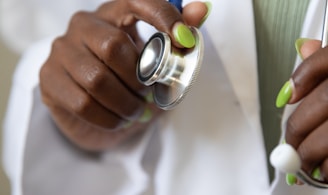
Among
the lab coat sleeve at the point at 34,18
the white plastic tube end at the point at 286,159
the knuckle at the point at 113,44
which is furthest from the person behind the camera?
the lab coat sleeve at the point at 34,18

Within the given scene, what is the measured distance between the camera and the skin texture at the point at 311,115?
0.27m

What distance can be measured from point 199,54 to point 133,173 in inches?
6.8

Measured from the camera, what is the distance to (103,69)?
14.0 inches

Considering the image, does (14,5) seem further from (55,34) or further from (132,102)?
(132,102)

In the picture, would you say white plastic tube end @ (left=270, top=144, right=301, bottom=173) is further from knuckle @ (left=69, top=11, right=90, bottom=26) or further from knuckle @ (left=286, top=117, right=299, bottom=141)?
knuckle @ (left=69, top=11, right=90, bottom=26)

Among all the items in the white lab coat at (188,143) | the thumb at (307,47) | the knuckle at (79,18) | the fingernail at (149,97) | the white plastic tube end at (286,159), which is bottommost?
the white lab coat at (188,143)

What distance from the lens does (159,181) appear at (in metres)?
0.43

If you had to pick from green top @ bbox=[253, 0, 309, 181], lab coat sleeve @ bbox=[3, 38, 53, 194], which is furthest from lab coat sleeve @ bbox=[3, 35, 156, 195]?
green top @ bbox=[253, 0, 309, 181]

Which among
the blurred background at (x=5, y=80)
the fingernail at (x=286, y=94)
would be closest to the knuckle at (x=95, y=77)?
the fingernail at (x=286, y=94)

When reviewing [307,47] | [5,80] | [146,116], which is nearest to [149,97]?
[146,116]

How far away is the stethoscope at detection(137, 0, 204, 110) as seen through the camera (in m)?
0.30

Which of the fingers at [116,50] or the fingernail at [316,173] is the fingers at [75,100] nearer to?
the fingers at [116,50]

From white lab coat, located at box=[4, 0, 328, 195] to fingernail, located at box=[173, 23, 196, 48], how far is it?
3.7 inches

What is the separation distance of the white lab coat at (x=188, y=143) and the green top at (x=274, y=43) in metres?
0.01
